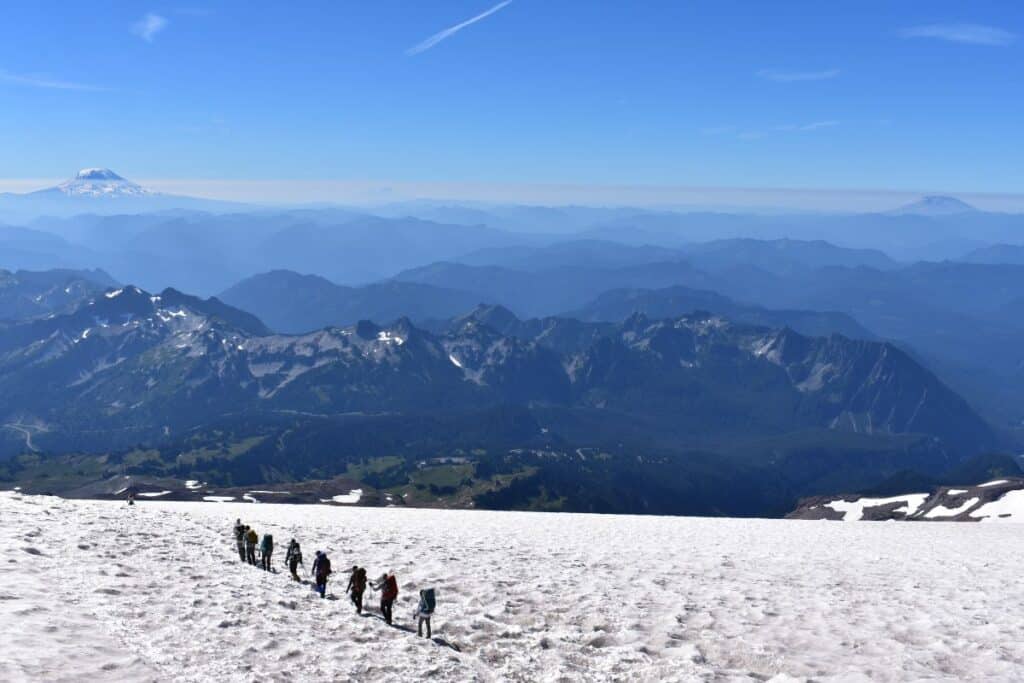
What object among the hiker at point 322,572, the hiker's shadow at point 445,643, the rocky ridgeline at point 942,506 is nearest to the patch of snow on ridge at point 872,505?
the rocky ridgeline at point 942,506

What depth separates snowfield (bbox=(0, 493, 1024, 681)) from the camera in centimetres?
2103

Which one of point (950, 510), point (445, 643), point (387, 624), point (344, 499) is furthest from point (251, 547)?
point (344, 499)

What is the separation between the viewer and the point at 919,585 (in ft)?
119

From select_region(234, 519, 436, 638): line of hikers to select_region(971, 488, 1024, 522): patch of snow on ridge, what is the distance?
11257 cm

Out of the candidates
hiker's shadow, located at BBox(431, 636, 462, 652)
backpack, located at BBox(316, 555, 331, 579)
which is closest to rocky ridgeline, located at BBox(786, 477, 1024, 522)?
hiker's shadow, located at BBox(431, 636, 462, 652)

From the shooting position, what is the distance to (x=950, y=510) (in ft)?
422

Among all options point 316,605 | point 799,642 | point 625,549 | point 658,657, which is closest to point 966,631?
point 799,642

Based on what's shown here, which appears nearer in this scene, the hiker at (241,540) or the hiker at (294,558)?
the hiker at (294,558)

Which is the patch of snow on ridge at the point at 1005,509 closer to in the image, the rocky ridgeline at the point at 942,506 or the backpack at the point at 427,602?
the rocky ridgeline at the point at 942,506

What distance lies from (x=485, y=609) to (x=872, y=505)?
158349mm

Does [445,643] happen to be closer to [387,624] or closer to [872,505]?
[387,624]

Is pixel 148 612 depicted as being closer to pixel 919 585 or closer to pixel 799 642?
pixel 799 642

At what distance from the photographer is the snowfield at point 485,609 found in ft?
69.0

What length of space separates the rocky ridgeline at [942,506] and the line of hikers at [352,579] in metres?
112
